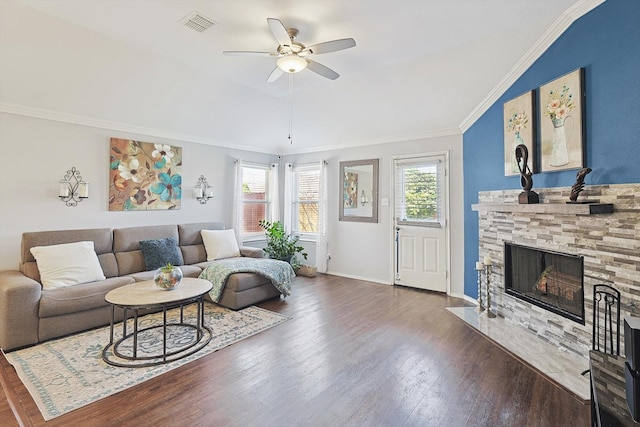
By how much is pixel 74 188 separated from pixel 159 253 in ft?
4.38

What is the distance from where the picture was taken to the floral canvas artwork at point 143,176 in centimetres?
446

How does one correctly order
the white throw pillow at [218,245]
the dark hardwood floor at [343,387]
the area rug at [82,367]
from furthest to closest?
the white throw pillow at [218,245], the area rug at [82,367], the dark hardwood floor at [343,387]

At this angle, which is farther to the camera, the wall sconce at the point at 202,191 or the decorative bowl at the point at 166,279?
the wall sconce at the point at 202,191

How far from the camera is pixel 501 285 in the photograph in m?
3.72

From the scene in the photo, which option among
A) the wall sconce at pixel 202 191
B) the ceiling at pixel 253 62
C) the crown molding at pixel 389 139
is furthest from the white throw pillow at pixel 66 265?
the crown molding at pixel 389 139

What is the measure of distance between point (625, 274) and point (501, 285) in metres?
1.48

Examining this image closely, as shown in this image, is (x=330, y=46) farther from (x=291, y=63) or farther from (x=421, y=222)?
(x=421, y=222)

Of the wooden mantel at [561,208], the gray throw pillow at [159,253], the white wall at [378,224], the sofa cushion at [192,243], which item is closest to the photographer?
the wooden mantel at [561,208]

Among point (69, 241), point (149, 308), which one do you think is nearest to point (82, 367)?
point (149, 308)

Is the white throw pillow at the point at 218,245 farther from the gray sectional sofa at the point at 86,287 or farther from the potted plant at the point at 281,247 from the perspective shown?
the potted plant at the point at 281,247

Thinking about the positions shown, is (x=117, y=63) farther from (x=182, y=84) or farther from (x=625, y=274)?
(x=625, y=274)

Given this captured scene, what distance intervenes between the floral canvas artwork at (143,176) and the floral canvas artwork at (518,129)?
15.6 feet

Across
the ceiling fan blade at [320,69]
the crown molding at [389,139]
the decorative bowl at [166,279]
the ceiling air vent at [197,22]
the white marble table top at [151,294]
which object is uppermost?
the ceiling air vent at [197,22]

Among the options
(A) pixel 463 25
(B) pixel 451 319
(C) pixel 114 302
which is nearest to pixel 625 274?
(B) pixel 451 319
